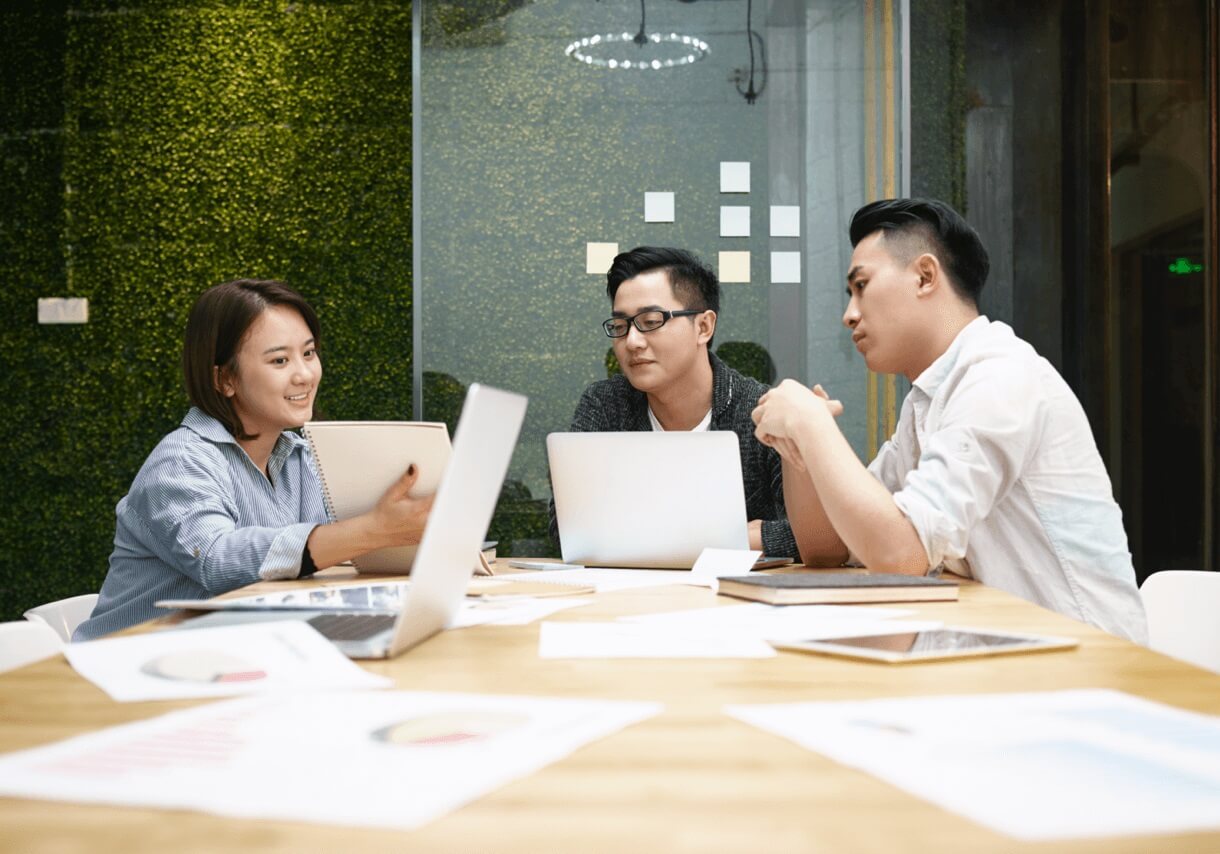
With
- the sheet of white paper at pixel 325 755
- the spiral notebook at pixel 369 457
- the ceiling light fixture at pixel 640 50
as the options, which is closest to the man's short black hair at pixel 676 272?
the ceiling light fixture at pixel 640 50

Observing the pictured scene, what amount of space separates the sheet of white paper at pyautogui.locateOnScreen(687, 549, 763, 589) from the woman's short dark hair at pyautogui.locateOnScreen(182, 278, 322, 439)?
987 millimetres

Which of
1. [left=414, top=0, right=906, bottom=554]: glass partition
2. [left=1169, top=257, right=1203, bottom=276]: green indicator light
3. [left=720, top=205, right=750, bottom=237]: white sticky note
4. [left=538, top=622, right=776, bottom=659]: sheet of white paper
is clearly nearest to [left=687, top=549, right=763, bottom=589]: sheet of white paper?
[left=538, top=622, right=776, bottom=659]: sheet of white paper

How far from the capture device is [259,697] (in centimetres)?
74

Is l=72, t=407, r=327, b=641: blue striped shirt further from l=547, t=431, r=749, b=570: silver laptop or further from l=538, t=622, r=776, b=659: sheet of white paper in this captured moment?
l=538, t=622, r=776, b=659: sheet of white paper

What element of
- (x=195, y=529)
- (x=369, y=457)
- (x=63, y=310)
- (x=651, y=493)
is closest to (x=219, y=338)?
(x=195, y=529)

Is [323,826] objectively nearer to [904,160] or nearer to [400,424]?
[400,424]

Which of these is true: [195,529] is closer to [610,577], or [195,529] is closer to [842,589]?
[610,577]

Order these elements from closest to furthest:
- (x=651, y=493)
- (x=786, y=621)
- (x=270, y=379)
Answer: (x=786, y=621) → (x=651, y=493) → (x=270, y=379)

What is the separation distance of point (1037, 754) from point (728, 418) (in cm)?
210

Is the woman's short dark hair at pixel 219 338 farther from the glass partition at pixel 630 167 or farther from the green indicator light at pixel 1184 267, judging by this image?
the green indicator light at pixel 1184 267

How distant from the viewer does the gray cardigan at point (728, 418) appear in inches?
99.1

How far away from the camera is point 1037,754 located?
595 millimetres

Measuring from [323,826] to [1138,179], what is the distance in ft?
13.0

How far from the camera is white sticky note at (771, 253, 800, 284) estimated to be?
341cm
